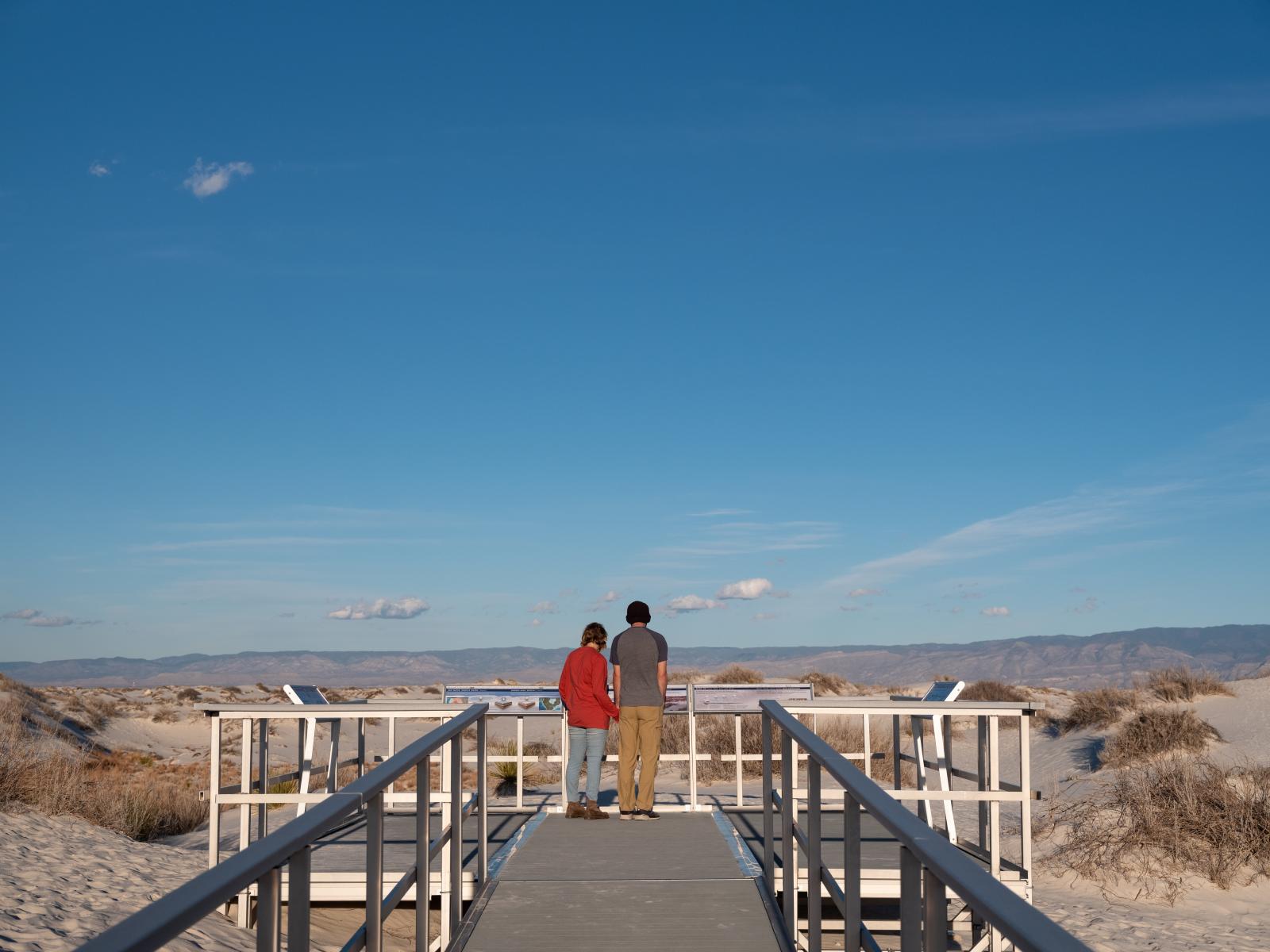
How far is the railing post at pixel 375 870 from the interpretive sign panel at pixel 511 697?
6.24m

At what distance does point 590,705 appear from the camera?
9.66 meters

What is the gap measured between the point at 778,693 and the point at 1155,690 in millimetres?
19490

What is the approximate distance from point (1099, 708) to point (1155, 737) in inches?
149

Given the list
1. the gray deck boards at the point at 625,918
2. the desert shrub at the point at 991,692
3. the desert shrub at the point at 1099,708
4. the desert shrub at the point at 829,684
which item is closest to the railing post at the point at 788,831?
the gray deck boards at the point at 625,918

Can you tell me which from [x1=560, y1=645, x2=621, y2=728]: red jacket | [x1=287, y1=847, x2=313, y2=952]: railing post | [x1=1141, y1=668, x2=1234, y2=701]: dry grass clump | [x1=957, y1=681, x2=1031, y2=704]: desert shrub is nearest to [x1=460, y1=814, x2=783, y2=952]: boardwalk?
[x1=560, y1=645, x2=621, y2=728]: red jacket

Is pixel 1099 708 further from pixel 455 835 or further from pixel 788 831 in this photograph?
pixel 455 835

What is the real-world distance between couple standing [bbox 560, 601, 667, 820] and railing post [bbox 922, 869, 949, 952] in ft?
22.3

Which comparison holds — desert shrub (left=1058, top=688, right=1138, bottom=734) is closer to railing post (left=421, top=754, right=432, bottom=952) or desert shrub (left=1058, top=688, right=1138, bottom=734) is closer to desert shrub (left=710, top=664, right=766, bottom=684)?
desert shrub (left=710, top=664, right=766, bottom=684)

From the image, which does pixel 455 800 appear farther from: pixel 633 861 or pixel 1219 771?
pixel 1219 771

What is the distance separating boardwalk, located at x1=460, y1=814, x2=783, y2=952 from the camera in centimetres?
568

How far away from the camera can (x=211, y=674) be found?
14325 centimetres

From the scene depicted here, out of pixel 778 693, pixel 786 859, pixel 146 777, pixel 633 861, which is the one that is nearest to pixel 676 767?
pixel 146 777

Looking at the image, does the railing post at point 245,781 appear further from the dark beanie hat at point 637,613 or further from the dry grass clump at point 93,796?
the dry grass clump at point 93,796

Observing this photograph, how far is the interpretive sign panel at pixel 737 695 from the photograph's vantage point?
10.1 metres
